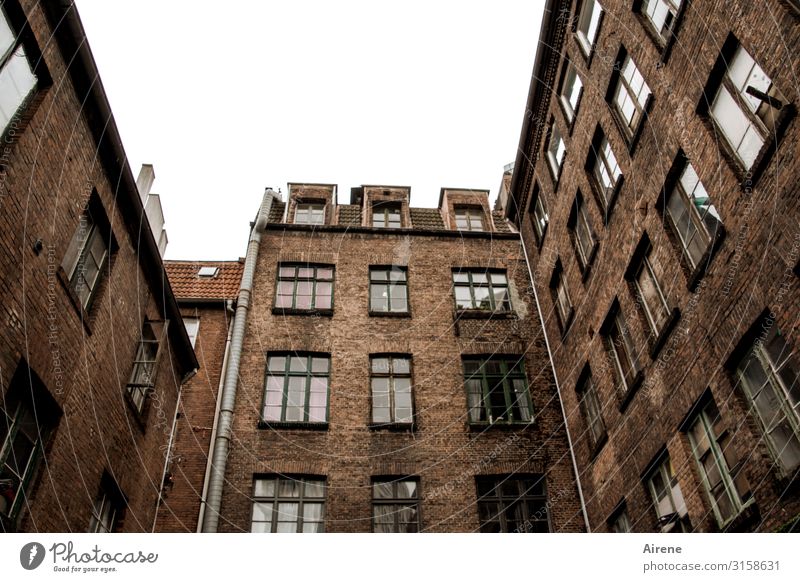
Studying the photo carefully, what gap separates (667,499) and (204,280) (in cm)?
1490

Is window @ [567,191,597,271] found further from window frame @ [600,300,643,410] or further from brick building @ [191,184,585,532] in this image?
brick building @ [191,184,585,532]

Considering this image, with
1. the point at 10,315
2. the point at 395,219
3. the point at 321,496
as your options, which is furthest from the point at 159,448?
the point at 395,219

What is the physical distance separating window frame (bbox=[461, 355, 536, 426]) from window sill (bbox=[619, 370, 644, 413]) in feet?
13.8

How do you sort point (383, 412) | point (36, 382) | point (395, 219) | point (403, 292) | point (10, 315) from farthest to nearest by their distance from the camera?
point (395, 219)
point (403, 292)
point (383, 412)
point (36, 382)
point (10, 315)

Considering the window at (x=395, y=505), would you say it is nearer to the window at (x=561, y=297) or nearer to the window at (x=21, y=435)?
the window at (x=561, y=297)

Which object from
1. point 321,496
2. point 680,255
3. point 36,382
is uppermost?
point 680,255

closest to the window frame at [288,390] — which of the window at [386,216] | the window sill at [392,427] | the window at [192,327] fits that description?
the window sill at [392,427]

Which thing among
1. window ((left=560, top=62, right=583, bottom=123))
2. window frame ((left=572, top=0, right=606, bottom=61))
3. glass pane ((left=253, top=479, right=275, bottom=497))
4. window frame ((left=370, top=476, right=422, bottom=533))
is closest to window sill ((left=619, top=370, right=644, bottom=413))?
window frame ((left=370, top=476, right=422, bottom=533))

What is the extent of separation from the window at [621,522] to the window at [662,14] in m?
9.54

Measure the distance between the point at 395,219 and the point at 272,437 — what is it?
31.9 feet

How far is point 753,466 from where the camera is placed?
912 cm

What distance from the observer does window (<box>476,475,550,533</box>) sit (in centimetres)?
1547

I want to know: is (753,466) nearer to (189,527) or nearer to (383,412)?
(383,412)

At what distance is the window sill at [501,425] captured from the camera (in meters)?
16.9
